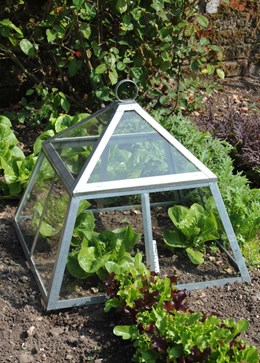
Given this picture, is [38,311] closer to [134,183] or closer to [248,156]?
[134,183]

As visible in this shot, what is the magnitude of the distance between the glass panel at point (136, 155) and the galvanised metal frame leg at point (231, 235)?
23 cm

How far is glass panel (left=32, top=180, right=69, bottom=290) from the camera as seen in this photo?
425 centimetres

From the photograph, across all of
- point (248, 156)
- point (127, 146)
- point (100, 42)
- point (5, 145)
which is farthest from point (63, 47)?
point (127, 146)

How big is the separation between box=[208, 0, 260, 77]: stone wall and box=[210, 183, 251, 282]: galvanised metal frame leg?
3579 mm

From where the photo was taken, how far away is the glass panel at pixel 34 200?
463 cm

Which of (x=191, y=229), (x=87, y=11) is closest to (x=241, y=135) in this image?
(x=87, y=11)

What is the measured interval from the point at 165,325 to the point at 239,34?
16.0 ft

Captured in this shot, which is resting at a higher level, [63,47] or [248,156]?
[63,47]

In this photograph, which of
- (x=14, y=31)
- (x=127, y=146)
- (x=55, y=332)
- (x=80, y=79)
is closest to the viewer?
(x=55, y=332)

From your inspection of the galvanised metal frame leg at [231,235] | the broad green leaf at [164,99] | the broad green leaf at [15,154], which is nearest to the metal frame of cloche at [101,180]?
the galvanised metal frame leg at [231,235]

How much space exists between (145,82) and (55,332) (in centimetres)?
294

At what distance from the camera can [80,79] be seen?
692 centimetres

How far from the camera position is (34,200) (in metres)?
4.81

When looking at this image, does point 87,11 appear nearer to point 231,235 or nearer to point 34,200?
point 34,200
